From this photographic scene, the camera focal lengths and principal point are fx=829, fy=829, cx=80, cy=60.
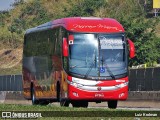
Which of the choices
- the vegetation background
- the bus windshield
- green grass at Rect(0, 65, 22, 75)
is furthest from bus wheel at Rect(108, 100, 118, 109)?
green grass at Rect(0, 65, 22, 75)

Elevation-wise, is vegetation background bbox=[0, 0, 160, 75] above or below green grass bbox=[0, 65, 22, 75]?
above

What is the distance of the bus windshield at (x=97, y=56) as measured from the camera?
31.8m

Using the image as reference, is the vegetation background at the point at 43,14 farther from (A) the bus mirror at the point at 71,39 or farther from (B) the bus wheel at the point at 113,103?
(A) the bus mirror at the point at 71,39

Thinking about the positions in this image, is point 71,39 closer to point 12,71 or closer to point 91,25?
point 91,25

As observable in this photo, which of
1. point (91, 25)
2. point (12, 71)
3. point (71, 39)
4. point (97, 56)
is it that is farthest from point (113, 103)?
point (12, 71)

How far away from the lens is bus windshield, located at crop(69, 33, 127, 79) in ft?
104

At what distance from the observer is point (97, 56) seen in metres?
31.9

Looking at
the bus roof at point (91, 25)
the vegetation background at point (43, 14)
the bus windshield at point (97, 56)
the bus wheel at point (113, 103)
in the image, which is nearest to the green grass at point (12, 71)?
the vegetation background at point (43, 14)

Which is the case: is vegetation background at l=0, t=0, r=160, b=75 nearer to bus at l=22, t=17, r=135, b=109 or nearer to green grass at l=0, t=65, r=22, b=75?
green grass at l=0, t=65, r=22, b=75

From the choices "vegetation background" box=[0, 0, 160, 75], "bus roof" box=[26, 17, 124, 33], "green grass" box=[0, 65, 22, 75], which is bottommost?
"green grass" box=[0, 65, 22, 75]

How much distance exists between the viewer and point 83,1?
4769 inches

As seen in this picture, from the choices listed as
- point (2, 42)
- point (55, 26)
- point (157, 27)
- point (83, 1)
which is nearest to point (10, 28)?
point (2, 42)

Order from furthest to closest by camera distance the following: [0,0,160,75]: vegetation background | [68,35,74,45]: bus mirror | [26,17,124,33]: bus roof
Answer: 1. [0,0,160,75]: vegetation background
2. [26,17,124,33]: bus roof
3. [68,35,74,45]: bus mirror

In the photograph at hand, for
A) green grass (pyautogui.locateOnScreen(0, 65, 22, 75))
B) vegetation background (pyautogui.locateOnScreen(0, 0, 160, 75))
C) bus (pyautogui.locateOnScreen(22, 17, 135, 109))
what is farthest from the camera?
vegetation background (pyautogui.locateOnScreen(0, 0, 160, 75))
